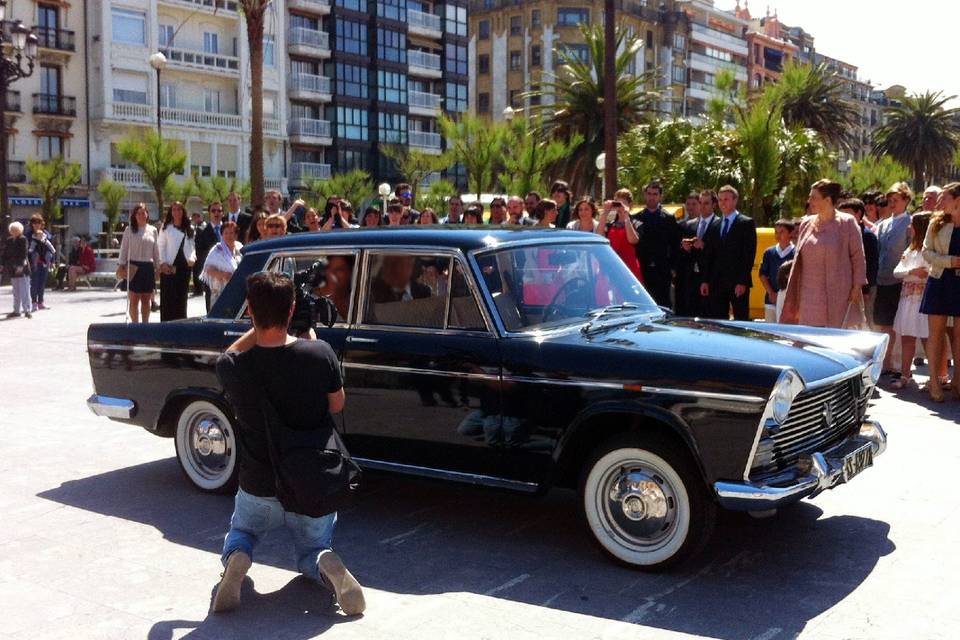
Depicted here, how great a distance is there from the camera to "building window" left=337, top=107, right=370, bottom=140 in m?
62.5

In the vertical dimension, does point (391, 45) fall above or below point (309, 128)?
above

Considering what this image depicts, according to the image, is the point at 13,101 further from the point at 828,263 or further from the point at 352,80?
the point at 828,263

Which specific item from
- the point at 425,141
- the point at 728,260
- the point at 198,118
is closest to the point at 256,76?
the point at 728,260

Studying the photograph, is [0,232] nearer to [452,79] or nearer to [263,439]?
[263,439]

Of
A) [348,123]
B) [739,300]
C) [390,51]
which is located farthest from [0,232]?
[390,51]

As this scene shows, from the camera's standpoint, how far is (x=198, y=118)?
181ft

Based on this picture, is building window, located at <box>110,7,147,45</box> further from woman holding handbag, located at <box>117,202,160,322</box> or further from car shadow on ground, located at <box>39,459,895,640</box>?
car shadow on ground, located at <box>39,459,895,640</box>

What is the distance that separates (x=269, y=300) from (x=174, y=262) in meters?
9.63

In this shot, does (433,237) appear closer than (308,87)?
Yes

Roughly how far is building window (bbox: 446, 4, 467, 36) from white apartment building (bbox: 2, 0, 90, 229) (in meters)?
26.0

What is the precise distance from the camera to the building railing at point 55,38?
2005 inches

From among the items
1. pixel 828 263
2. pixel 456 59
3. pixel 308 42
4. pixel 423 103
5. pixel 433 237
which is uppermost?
pixel 456 59

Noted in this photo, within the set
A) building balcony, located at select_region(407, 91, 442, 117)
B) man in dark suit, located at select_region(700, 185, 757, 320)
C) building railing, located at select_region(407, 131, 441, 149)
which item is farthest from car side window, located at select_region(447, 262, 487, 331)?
building balcony, located at select_region(407, 91, 442, 117)

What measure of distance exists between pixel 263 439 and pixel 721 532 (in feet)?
8.70
